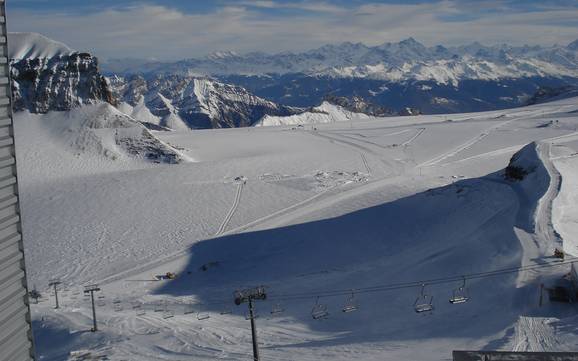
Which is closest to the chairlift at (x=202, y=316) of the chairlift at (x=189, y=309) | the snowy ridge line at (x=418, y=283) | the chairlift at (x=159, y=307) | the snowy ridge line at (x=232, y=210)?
the chairlift at (x=189, y=309)

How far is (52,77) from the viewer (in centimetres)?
7544

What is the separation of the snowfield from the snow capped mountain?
22.5 ft

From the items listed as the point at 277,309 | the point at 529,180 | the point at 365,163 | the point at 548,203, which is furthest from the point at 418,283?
the point at 365,163

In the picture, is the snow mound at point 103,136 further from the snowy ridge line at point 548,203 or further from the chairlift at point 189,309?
the snowy ridge line at point 548,203

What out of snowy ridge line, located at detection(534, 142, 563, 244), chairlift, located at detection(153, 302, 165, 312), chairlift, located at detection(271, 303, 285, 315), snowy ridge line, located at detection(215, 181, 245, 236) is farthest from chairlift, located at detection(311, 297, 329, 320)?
snowy ridge line, located at detection(215, 181, 245, 236)

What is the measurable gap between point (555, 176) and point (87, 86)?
62.9 metres

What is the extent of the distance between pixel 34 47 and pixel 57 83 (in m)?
12.9

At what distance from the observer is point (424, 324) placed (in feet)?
69.7

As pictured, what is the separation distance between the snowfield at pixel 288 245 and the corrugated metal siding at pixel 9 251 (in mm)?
13537

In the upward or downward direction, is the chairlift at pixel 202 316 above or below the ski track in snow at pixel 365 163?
below

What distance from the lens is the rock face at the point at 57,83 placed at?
239ft

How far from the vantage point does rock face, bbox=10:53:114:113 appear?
72938mm

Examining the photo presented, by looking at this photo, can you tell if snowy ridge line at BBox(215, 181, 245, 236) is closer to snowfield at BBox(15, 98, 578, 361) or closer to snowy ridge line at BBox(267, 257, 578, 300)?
snowfield at BBox(15, 98, 578, 361)

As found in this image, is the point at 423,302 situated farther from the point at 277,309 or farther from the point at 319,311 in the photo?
the point at 277,309
